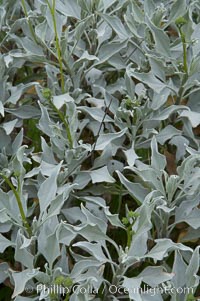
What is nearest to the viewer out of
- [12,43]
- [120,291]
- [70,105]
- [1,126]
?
[120,291]

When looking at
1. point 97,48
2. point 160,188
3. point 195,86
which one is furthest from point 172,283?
point 97,48

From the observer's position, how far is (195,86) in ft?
7.06

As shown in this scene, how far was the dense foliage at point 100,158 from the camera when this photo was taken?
5.57 ft

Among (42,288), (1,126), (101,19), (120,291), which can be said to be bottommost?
(120,291)

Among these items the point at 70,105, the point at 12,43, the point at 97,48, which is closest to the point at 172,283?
the point at 70,105

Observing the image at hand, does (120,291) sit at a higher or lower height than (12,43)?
lower

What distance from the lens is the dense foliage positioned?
1.70 metres

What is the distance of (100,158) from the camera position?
200 cm

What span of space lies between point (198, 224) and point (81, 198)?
1.10ft

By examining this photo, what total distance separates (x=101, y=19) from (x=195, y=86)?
0.38 m

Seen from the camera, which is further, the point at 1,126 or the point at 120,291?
the point at 1,126

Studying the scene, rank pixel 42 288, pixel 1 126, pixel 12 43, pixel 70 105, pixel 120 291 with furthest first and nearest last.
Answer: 1. pixel 12 43
2. pixel 1 126
3. pixel 70 105
4. pixel 120 291
5. pixel 42 288

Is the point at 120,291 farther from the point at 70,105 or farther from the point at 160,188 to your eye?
the point at 70,105

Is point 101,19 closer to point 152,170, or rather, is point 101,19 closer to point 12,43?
point 12,43
